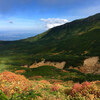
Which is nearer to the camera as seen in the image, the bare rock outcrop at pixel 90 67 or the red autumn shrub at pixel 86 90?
the red autumn shrub at pixel 86 90

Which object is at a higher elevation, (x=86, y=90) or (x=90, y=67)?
(x=86, y=90)

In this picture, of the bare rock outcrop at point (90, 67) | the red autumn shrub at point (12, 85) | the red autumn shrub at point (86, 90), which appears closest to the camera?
the red autumn shrub at point (86, 90)

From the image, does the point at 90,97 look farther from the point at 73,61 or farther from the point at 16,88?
the point at 73,61

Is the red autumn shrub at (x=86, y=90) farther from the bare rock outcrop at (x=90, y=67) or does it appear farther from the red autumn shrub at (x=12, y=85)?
the bare rock outcrop at (x=90, y=67)

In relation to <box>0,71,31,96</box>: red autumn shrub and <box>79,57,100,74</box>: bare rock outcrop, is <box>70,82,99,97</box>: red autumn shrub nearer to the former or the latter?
<box>0,71,31,96</box>: red autumn shrub

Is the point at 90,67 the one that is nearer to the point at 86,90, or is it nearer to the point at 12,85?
the point at 86,90

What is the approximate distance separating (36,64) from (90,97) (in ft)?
202

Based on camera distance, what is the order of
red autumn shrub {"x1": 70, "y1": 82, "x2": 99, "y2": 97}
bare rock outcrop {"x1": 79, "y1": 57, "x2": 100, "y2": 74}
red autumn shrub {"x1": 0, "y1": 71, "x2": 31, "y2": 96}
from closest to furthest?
red autumn shrub {"x1": 70, "y1": 82, "x2": 99, "y2": 97}
red autumn shrub {"x1": 0, "y1": 71, "x2": 31, "y2": 96}
bare rock outcrop {"x1": 79, "y1": 57, "x2": 100, "y2": 74}

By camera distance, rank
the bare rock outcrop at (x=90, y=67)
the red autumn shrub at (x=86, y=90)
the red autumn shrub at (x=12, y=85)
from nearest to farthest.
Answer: the red autumn shrub at (x=86, y=90)
the red autumn shrub at (x=12, y=85)
the bare rock outcrop at (x=90, y=67)

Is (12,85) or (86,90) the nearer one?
(86,90)

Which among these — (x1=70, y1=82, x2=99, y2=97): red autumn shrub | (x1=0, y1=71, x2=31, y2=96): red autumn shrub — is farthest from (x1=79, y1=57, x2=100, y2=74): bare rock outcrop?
(x1=0, y1=71, x2=31, y2=96): red autumn shrub

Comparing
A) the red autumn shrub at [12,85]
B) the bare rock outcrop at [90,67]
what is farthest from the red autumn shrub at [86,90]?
the bare rock outcrop at [90,67]

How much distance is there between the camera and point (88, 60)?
175 ft

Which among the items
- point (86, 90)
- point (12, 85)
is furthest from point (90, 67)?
point (12, 85)
